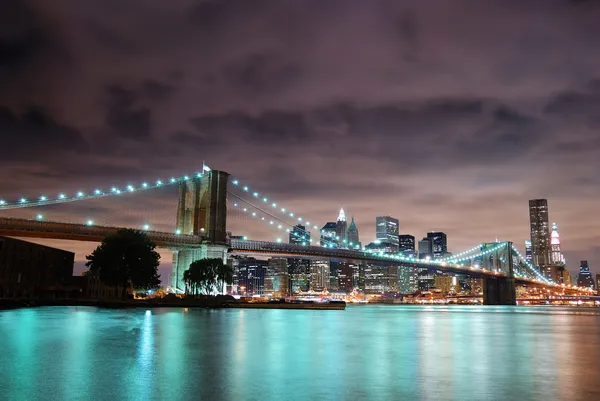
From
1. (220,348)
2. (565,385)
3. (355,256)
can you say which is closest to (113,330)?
(220,348)

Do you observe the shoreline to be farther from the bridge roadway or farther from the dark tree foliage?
the bridge roadway

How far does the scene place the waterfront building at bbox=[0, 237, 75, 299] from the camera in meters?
67.2

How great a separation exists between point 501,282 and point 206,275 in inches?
3642

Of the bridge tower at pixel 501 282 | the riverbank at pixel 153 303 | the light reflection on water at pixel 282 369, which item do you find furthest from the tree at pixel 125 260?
the bridge tower at pixel 501 282

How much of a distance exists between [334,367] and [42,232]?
68.8 meters

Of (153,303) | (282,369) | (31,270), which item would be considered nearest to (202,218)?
(153,303)

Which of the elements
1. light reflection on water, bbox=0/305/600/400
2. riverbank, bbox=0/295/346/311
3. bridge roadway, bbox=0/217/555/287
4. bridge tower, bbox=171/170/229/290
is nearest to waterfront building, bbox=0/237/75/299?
bridge roadway, bbox=0/217/555/287

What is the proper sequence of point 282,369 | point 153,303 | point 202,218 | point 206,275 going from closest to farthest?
point 282,369 → point 153,303 → point 206,275 → point 202,218

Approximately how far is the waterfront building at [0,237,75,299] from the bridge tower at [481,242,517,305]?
99.0m

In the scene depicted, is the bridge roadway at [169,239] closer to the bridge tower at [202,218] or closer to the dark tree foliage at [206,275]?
the bridge tower at [202,218]

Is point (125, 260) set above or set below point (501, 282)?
above

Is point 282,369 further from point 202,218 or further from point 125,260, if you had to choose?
point 202,218

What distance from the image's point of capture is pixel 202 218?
89938mm

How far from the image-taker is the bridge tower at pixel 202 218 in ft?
283
